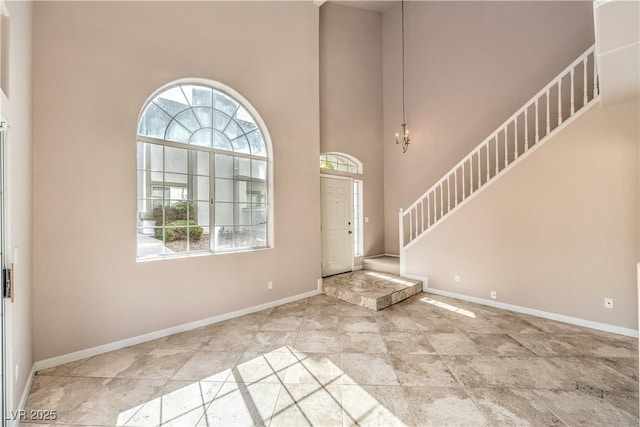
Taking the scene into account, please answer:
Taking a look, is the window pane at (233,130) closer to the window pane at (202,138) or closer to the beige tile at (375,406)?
the window pane at (202,138)

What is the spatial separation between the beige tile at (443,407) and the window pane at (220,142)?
362 centimetres

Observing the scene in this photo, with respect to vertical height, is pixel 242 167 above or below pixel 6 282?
above

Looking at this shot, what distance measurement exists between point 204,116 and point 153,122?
0.66 metres

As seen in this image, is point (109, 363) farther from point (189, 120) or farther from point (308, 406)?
point (189, 120)

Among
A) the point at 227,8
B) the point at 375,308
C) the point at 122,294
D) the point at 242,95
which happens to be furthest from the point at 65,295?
the point at 227,8

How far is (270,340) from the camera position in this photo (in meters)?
3.08

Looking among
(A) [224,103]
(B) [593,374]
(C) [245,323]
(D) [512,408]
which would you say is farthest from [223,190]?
(B) [593,374]

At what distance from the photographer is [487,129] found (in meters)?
5.29

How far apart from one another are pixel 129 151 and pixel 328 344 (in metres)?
3.15

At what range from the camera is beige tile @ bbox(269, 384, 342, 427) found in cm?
187

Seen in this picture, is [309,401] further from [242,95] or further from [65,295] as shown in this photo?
[242,95]

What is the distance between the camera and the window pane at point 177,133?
3.34 m

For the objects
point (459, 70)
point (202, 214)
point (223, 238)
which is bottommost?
point (223, 238)

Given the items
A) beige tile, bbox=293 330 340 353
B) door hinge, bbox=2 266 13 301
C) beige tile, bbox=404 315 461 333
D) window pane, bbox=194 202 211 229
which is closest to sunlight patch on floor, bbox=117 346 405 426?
beige tile, bbox=293 330 340 353
